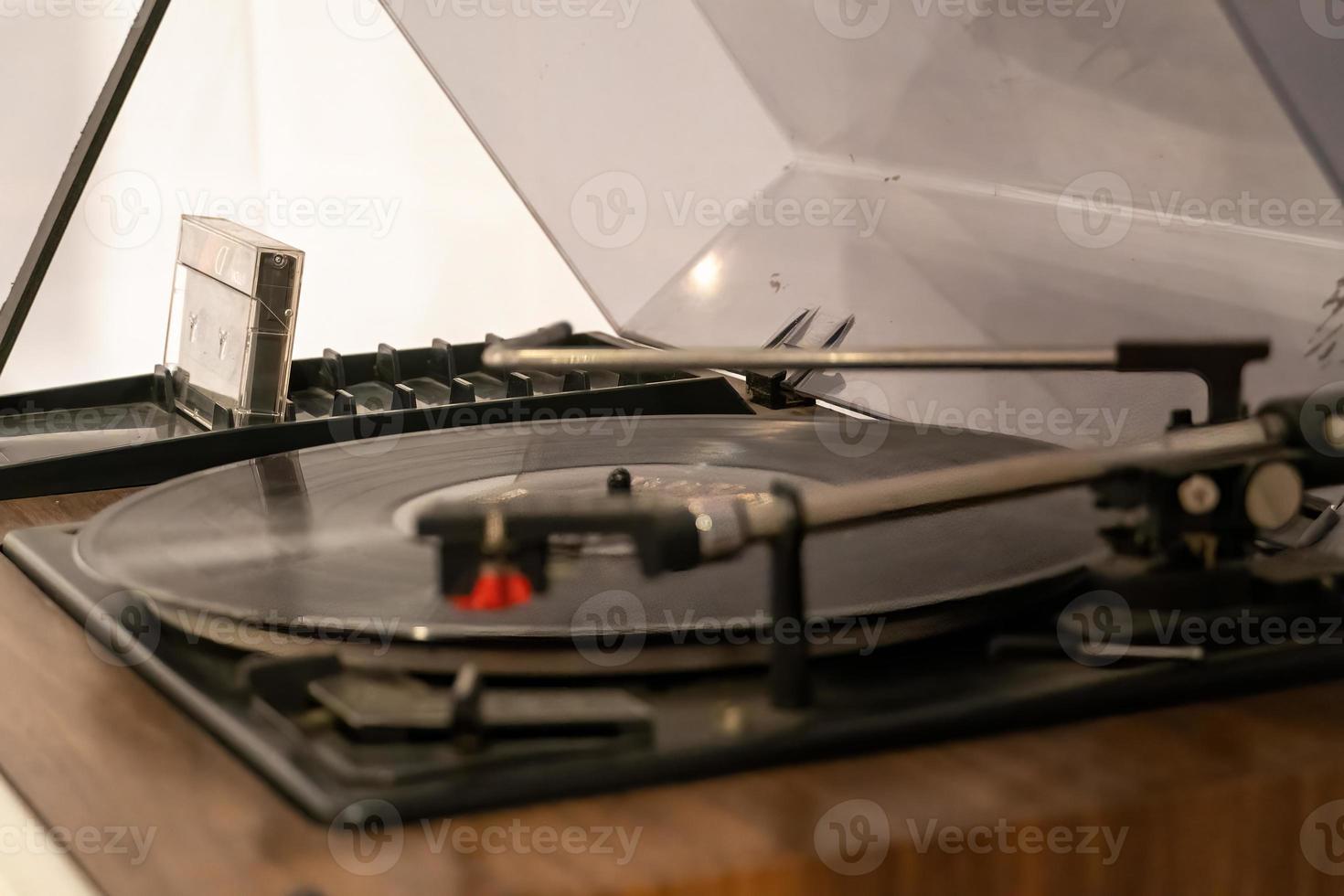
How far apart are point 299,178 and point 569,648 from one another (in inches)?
97.3

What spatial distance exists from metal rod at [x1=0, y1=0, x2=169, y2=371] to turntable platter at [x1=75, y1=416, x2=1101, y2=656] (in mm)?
355

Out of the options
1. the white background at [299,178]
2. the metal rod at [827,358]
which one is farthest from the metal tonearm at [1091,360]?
the white background at [299,178]

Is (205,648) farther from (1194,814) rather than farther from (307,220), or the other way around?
(307,220)

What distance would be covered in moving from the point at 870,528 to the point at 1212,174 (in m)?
0.33

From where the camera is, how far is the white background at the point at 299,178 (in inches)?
87.4

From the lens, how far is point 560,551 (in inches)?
32.3

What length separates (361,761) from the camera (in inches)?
23.9

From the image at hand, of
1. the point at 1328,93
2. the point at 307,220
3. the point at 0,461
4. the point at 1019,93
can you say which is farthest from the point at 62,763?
the point at 307,220

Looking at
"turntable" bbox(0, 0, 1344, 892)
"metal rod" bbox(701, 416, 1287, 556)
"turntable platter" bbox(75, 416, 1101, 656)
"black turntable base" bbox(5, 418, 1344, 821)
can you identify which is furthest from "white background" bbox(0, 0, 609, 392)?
"metal rod" bbox(701, 416, 1287, 556)

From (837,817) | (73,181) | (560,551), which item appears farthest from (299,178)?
(837,817)

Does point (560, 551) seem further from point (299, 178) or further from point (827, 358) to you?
point (299, 178)

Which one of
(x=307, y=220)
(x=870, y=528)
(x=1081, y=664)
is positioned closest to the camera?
Answer: (x=1081, y=664)

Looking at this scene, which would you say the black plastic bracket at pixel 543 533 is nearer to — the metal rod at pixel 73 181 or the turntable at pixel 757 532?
the turntable at pixel 757 532

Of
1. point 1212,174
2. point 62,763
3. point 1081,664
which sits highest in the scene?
point 1212,174
